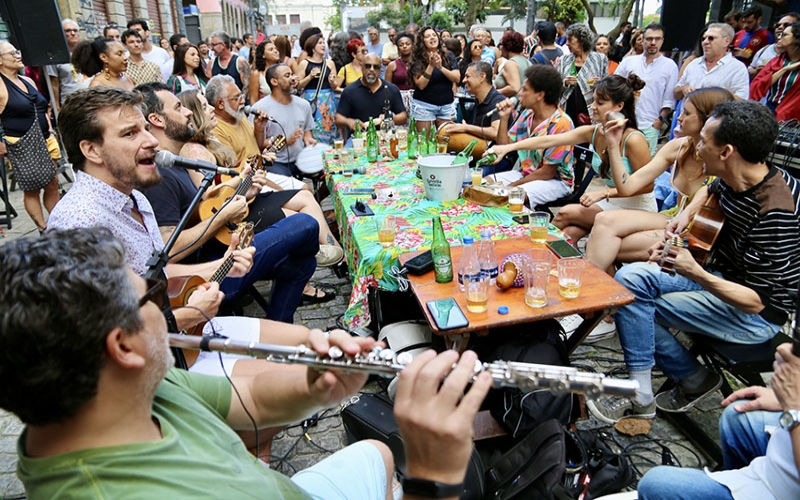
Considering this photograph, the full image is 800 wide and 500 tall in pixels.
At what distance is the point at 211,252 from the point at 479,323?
212 cm

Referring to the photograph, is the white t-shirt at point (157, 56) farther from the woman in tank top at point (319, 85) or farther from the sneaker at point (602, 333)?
the sneaker at point (602, 333)

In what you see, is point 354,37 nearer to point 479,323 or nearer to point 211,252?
point 211,252

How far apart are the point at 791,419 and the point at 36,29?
7907 mm

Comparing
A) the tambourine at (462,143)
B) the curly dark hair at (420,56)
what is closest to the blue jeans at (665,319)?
the tambourine at (462,143)

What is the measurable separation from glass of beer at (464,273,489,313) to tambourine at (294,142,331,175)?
3723 mm

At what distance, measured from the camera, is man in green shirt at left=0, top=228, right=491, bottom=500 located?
3.07 feet

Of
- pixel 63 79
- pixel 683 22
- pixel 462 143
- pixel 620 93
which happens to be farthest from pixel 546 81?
pixel 63 79

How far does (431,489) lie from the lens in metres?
1.04

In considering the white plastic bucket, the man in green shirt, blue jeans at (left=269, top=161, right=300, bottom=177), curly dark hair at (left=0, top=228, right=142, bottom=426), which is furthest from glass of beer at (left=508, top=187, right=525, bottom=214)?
blue jeans at (left=269, top=161, right=300, bottom=177)

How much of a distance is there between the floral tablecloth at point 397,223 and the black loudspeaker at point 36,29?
4.64m

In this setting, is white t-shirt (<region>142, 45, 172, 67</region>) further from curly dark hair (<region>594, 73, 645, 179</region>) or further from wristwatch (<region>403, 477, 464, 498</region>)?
wristwatch (<region>403, 477, 464, 498</region>)

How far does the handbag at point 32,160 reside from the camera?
5191 millimetres

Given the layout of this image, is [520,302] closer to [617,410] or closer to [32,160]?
[617,410]

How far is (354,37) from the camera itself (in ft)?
26.7
